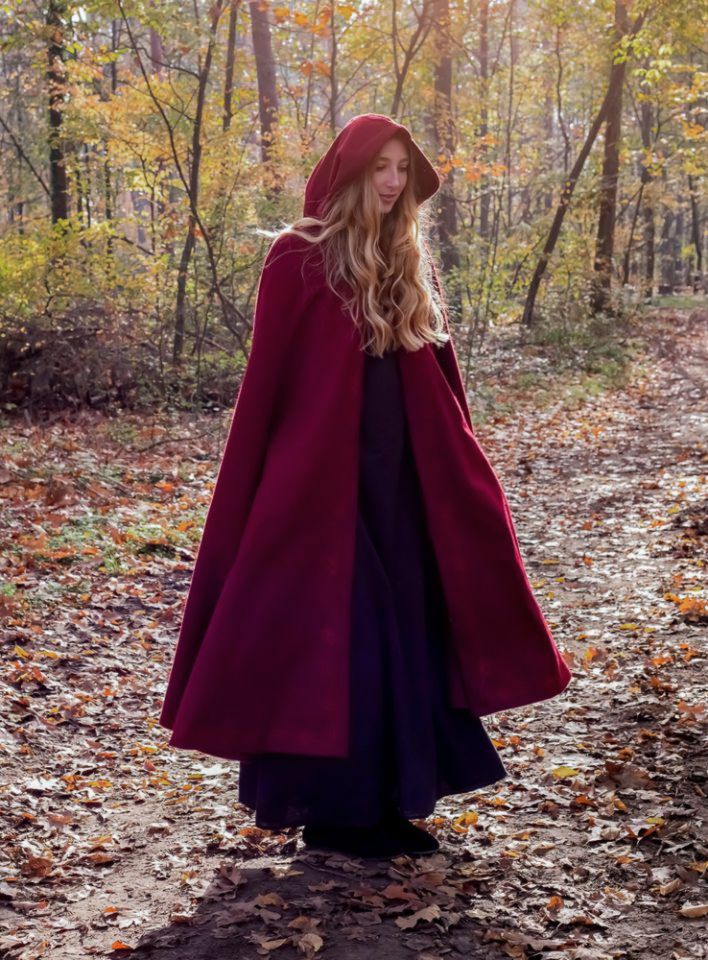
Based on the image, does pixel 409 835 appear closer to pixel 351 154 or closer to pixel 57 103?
pixel 351 154

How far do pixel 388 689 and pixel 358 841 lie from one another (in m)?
0.61

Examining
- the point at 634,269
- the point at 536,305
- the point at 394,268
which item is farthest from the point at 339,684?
the point at 634,269

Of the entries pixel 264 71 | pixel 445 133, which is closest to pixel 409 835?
pixel 445 133

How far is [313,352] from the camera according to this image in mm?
3580

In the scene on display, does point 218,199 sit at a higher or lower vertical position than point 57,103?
lower

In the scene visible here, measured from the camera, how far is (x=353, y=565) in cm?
348

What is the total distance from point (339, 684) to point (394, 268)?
146 cm

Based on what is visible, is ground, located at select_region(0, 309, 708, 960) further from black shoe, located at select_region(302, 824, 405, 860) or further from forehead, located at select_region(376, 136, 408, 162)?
forehead, located at select_region(376, 136, 408, 162)

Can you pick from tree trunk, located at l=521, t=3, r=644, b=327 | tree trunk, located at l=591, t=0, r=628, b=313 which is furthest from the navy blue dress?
tree trunk, located at l=591, t=0, r=628, b=313

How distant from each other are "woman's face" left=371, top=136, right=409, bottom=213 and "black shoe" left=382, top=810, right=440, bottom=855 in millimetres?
2160

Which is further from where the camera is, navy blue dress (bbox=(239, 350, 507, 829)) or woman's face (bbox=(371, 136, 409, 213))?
woman's face (bbox=(371, 136, 409, 213))

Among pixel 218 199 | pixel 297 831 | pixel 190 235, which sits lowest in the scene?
pixel 297 831

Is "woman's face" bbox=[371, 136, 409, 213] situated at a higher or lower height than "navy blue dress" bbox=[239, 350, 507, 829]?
higher

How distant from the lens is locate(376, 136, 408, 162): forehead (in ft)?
11.9
